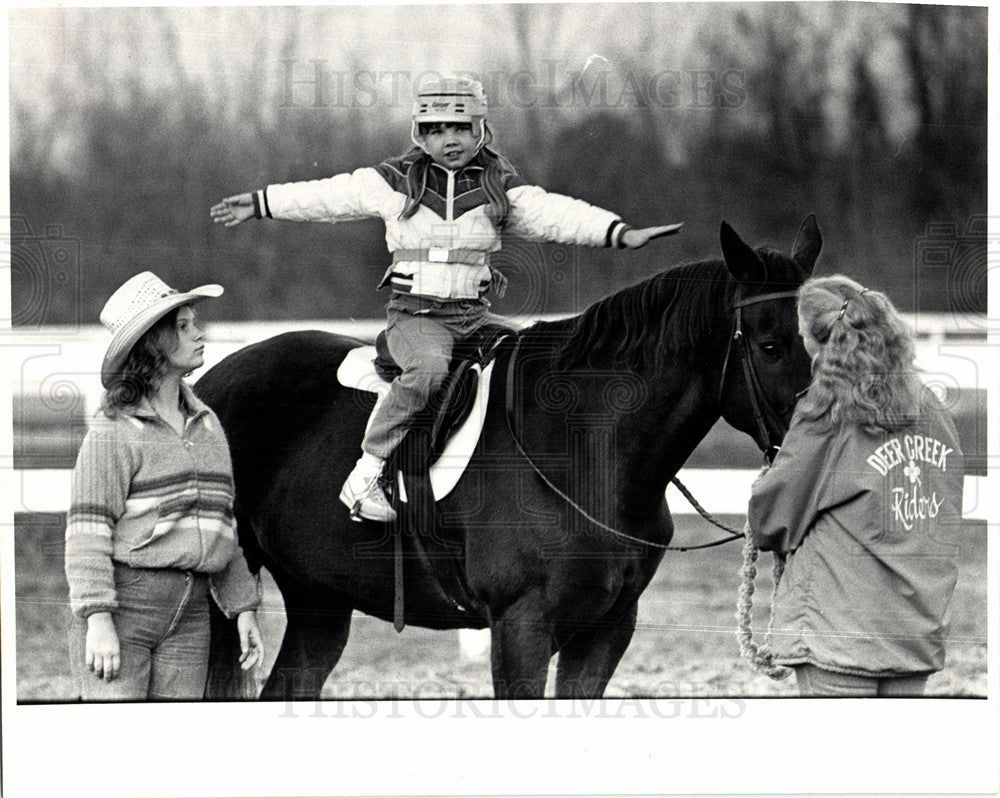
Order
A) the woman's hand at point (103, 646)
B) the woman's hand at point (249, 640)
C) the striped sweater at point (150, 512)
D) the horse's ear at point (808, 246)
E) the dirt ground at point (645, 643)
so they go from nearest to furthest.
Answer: the woman's hand at point (103, 646)
the striped sweater at point (150, 512)
the woman's hand at point (249, 640)
the horse's ear at point (808, 246)
the dirt ground at point (645, 643)

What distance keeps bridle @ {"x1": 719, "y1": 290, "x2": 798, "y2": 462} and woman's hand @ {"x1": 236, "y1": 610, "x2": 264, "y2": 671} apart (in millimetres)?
1601

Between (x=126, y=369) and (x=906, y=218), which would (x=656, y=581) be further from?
(x=126, y=369)

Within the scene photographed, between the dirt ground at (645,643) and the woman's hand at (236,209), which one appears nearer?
the woman's hand at (236,209)

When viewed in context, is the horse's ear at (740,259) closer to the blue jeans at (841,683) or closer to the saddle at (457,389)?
the saddle at (457,389)

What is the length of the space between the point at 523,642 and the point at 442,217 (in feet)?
4.46

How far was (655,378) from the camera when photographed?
4.11 metres

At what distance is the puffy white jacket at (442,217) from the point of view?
425cm

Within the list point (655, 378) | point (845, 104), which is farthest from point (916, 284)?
point (655, 378)

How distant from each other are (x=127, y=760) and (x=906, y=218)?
3169mm

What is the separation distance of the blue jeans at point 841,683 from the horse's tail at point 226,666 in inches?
72.9

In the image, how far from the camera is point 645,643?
4.45 meters

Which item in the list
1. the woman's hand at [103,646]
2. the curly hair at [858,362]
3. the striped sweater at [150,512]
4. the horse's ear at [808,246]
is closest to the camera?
the curly hair at [858,362]

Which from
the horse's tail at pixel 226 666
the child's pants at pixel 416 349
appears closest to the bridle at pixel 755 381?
the child's pants at pixel 416 349

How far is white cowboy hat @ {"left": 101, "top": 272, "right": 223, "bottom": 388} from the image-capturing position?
4.02 meters
